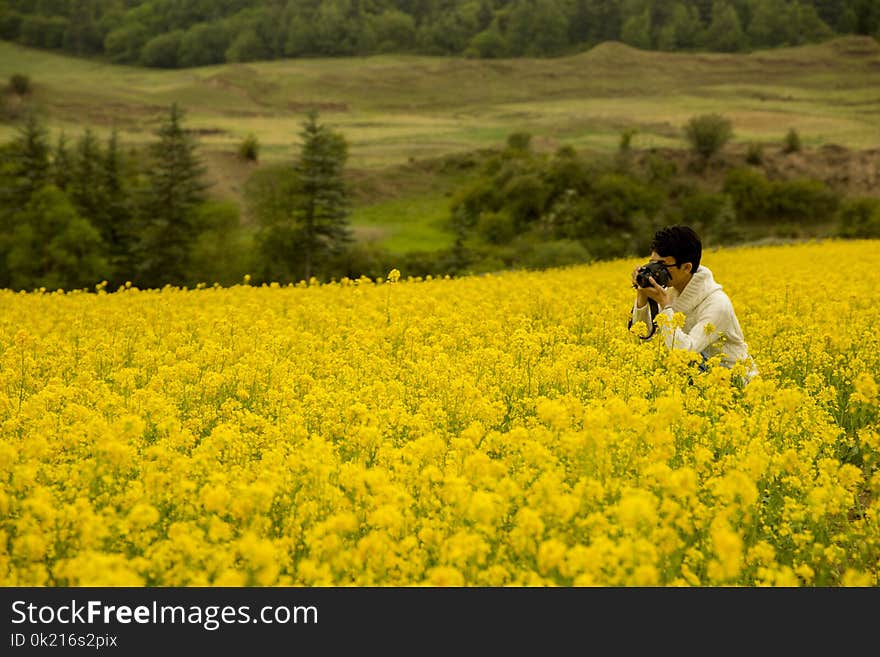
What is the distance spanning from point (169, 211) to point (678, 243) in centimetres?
5029

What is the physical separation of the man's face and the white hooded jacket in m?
0.11

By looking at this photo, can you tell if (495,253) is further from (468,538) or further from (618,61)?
(618,61)

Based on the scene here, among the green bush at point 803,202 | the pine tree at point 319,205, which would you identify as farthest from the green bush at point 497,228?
the green bush at point 803,202

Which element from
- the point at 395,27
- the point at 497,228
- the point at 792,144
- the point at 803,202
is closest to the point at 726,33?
the point at 395,27

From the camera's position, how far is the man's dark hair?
26.7 feet

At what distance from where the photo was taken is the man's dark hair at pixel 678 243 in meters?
8.12

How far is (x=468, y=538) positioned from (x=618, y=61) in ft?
507

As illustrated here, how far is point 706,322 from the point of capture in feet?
27.1

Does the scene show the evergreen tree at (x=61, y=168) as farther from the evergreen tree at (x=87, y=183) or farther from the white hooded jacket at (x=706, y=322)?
the white hooded jacket at (x=706, y=322)

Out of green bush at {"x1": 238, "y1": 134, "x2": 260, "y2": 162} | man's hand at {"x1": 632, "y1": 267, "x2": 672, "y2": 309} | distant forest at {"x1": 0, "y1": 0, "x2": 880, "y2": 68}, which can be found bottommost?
green bush at {"x1": 238, "y1": 134, "x2": 260, "y2": 162}

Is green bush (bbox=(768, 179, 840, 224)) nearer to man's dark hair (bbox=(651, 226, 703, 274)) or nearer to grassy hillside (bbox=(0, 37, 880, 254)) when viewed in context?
grassy hillside (bbox=(0, 37, 880, 254))

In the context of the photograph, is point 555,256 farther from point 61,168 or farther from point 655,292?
point 655,292

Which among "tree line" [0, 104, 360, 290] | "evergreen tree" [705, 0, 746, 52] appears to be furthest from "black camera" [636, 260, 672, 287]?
"evergreen tree" [705, 0, 746, 52]
